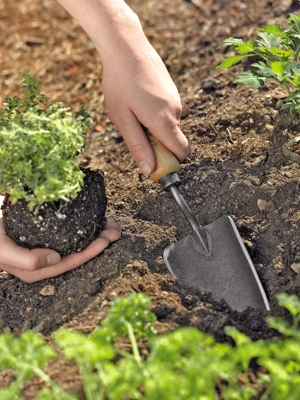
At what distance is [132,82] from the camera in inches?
93.7

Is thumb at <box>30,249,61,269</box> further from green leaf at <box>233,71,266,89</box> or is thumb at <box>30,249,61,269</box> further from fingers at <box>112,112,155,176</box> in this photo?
green leaf at <box>233,71,266,89</box>

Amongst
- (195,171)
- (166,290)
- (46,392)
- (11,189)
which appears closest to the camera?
(46,392)

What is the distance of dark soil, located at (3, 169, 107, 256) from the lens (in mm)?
2295

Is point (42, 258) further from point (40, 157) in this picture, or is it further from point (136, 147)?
point (136, 147)

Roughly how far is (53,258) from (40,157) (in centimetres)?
47

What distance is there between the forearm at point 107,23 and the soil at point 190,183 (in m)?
0.72

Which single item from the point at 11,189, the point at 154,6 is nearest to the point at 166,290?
the point at 11,189

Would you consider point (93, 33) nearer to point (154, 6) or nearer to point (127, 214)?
point (127, 214)

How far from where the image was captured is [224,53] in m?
3.68

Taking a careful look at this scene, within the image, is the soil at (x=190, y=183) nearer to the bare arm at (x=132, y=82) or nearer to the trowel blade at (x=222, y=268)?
the trowel blade at (x=222, y=268)

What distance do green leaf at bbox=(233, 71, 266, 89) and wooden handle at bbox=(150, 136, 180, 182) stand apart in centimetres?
41

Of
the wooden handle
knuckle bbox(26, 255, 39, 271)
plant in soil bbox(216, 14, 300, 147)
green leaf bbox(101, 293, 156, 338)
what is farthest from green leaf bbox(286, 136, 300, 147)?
knuckle bbox(26, 255, 39, 271)

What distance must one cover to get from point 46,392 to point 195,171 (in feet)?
4.68

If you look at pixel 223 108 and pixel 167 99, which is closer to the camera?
pixel 167 99
